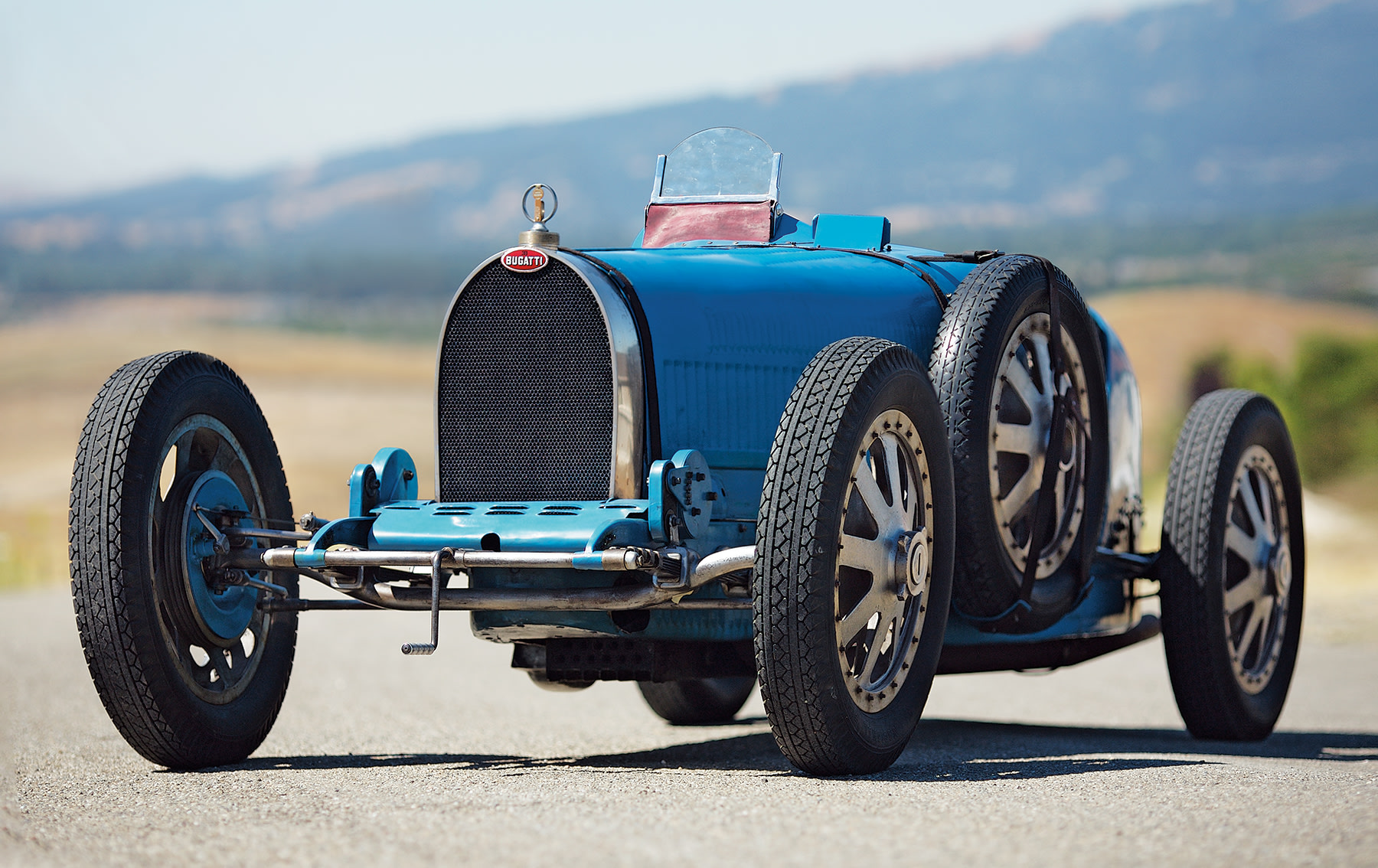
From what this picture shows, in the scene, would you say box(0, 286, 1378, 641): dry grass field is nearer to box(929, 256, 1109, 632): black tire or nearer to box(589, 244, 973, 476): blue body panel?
Result: box(929, 256, 1109, 632): black tire

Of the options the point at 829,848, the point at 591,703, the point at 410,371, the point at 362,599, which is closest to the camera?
the point at 829,848

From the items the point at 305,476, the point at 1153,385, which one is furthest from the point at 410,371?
the point at 305,476

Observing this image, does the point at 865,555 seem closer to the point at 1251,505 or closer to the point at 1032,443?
the point at 1032,443

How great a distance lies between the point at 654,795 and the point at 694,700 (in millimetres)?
4219

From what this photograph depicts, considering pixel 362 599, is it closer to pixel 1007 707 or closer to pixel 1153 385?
pixel 1007 707

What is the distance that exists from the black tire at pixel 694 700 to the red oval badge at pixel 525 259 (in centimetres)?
340

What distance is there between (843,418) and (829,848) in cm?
179

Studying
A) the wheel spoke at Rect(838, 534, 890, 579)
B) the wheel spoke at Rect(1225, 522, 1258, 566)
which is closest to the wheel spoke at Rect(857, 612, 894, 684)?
the wheel spoke at Rect(838, 534, 890, 579)

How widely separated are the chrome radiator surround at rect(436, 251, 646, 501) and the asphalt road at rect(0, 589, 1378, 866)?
120 cm

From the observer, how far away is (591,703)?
1184 cm

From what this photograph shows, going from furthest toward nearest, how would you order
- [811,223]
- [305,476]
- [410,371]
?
[410,371], [305,476], [811,223]

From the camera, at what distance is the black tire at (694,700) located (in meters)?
9.91

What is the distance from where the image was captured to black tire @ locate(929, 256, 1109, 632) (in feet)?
23.8

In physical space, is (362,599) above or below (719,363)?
below
